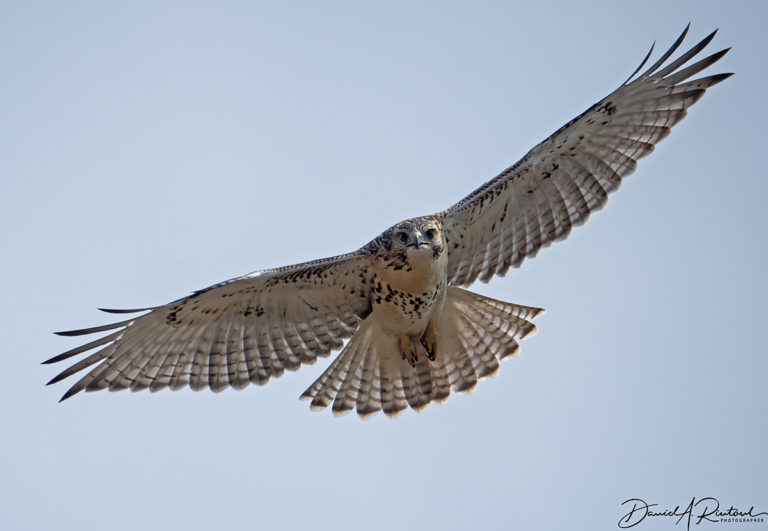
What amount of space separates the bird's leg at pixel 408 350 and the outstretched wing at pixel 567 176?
804 millimetres

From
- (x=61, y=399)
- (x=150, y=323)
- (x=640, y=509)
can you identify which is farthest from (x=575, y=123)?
(x=61, y=399)

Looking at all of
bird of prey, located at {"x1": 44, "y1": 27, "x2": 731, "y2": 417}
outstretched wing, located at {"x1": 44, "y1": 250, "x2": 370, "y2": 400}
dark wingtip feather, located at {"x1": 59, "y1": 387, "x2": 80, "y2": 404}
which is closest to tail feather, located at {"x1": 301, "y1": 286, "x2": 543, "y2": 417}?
bird of prey, located at {"x1": 44, "y1": 27, "x2": 731, "y2": 417}

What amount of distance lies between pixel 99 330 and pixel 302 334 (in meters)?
2.10

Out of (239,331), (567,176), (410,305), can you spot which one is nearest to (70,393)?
(239,331)

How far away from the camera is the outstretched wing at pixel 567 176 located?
9.62m

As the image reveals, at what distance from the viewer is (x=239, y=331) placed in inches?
402

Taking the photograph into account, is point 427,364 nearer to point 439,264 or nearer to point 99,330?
point 439,264

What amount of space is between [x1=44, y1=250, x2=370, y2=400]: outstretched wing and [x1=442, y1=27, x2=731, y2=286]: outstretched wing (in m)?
1.22

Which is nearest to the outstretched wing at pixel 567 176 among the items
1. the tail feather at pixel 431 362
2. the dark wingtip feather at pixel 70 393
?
the tail feather at pixel 431 362

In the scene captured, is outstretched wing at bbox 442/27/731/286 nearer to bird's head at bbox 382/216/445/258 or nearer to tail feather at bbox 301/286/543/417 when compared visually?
tail feather at bbox 301/286/543/417

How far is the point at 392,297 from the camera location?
9.49 meters

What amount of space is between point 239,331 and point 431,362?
6.56 feet

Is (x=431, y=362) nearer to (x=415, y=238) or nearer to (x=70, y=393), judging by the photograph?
(x=415, y=238)

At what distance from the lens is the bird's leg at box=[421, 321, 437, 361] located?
10.1 metres
